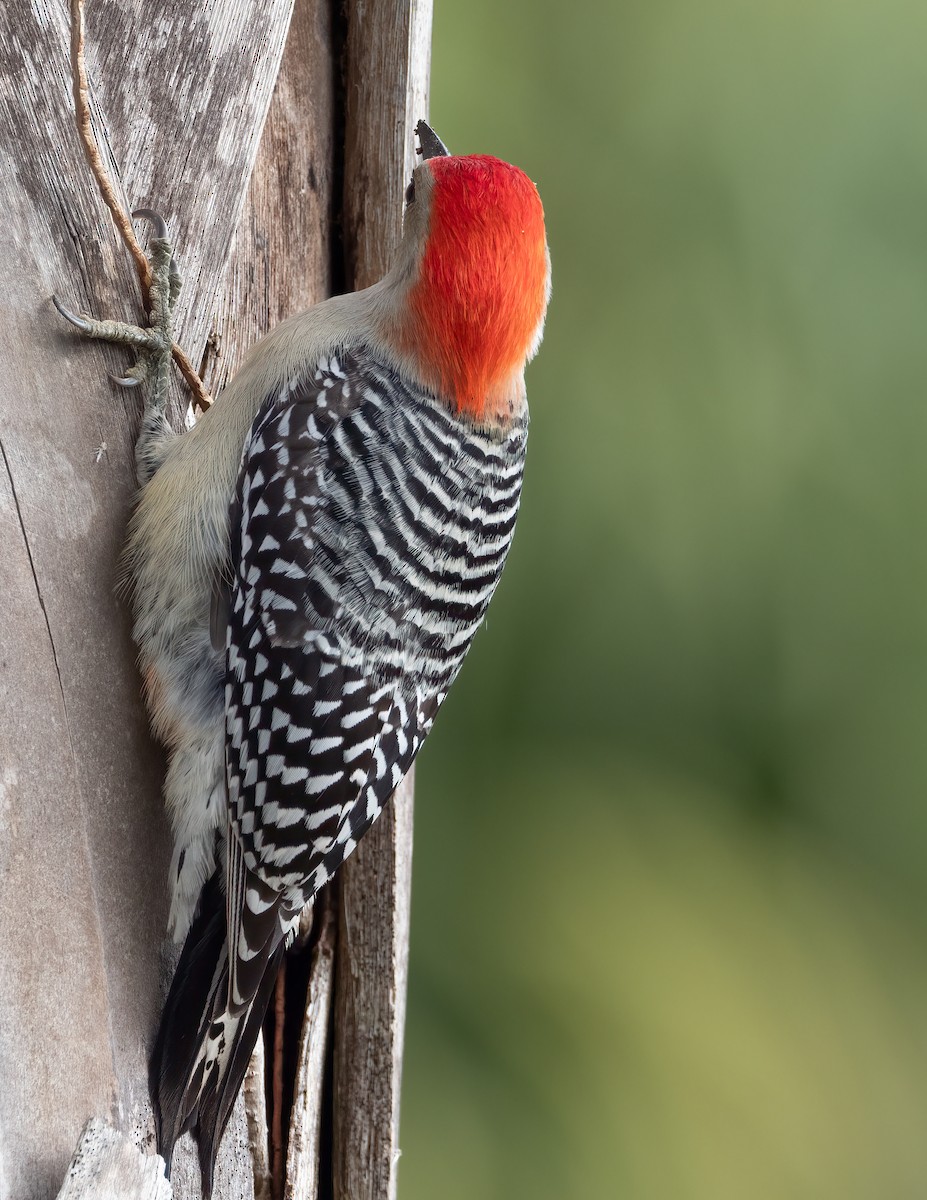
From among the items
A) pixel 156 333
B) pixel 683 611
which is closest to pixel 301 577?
pixel 156 333

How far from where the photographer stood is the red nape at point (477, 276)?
5.54ft

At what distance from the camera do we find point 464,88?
9.57 feet

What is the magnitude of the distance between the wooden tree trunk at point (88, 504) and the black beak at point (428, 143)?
0.09 m

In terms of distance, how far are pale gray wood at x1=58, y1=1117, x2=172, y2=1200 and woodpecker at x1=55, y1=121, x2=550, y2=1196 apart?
0.63 feet

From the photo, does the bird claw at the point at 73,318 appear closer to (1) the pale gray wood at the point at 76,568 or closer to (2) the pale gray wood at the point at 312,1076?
(1) the pale gray wood at the point at 76,568

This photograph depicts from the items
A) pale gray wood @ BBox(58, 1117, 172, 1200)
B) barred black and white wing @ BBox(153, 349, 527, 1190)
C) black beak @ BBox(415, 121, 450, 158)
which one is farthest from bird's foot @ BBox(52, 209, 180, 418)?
pale gray wood @ BBox(58, 1117, 172, 1200)

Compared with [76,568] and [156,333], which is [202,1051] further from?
[156,333]

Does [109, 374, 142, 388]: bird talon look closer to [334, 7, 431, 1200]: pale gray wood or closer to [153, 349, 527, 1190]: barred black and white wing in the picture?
[153, 349, 527, 1190]: barred black and white wing

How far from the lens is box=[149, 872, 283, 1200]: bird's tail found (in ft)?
5.24

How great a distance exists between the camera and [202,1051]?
62.9 inches

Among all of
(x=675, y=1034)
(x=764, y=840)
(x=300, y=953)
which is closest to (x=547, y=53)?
(x=764, y=840)

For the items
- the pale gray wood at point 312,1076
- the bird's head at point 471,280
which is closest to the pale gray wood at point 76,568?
the bird's head at point 471,280

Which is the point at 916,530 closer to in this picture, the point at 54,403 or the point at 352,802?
the point at 352,802

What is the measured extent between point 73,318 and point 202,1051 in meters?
1.07
